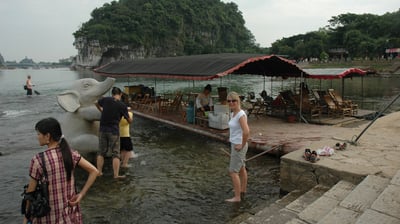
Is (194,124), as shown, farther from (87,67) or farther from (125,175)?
(87,67)

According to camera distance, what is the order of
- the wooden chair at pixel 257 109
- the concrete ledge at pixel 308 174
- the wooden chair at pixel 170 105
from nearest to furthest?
the concrete ledge at pixel 308 174 < the wooden chair at pixel 257 109 < the wooden chair at pixel 170 105

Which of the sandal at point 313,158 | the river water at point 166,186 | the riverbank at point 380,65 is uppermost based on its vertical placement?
the riverbank at point 380,65

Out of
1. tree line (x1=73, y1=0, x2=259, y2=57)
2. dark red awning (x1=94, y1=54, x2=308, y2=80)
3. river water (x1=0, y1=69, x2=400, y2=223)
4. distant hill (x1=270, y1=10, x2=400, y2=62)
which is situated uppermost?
tree line (x1=73, y1=0, x2=259, y2=57)

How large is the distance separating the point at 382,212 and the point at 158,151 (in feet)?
22.7

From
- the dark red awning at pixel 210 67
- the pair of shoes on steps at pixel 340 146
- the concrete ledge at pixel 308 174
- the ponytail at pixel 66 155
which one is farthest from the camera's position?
the dark red awning at pixel 210 67

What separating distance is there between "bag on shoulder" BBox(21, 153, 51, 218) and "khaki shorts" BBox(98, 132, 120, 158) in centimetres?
406

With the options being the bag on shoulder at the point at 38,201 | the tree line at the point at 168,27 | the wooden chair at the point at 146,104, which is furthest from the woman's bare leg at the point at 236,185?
the tree line at the point at 168,27

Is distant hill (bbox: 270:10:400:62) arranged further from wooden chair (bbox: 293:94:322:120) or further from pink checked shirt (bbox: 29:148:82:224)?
pink checked shirt (bbox: 29:148:82:224)

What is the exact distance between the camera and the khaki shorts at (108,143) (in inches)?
277

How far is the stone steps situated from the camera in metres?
3.73

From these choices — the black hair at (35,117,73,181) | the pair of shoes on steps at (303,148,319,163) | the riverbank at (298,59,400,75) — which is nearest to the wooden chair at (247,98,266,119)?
the pair of shoes on steps at (303,148,319,163)

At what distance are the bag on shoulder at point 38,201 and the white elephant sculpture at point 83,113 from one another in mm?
5019

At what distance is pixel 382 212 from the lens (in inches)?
145

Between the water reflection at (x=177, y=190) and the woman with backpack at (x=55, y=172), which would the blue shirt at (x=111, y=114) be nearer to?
the water reflection at (x=177, y=190)
